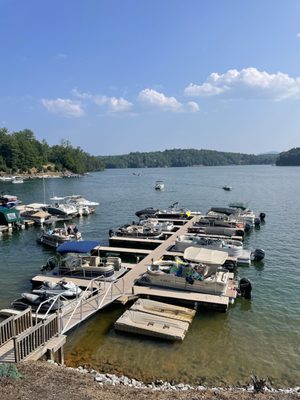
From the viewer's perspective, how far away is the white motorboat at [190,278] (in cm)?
1897

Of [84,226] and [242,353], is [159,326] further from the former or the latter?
[84,226]

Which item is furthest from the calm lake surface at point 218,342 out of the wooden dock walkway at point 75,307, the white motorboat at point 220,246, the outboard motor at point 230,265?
the white motorboat at point 220,246

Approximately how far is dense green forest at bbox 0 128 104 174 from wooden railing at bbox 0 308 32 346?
148 m

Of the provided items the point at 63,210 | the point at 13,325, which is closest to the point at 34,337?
the point at 13,325

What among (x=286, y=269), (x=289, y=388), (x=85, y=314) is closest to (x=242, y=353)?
(x=289, y=388)

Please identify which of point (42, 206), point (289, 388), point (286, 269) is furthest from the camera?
point (42, 206)

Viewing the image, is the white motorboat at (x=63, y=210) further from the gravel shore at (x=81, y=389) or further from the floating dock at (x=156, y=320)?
the gravel shore at (x=81, y=389)

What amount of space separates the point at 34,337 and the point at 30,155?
6168 inches

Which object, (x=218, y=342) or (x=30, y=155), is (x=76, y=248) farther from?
(x=30, y=155)

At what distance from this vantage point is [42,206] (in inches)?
1943

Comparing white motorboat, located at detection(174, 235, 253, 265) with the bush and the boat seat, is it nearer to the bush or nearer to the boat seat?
the boat seat

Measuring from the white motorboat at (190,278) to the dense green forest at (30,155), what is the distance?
14349cm

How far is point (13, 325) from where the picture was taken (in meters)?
12.6

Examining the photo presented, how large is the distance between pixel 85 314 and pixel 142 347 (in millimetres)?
3024
